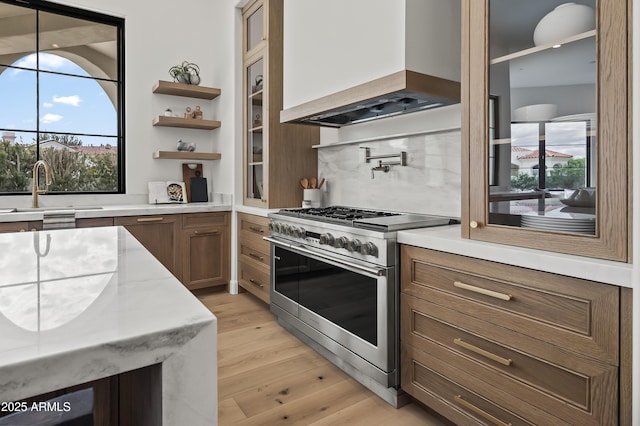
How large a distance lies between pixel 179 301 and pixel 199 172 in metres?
3.74

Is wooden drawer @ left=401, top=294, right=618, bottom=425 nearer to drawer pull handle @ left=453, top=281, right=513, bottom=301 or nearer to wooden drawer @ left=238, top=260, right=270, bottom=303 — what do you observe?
drawer pull handle @ left=453, top=281, right=513, bottom=301

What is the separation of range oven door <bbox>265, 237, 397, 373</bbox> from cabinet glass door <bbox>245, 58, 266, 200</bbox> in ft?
2.89

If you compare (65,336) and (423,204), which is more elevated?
(423,204)

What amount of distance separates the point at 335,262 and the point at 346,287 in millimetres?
159

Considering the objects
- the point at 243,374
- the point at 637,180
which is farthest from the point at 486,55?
the point at 243,374

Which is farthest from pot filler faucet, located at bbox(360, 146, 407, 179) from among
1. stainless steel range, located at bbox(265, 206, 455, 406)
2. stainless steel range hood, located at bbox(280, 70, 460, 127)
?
stainless steel range, located at bbox(265, 206, 455, 406)

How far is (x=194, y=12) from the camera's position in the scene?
418 centimetres

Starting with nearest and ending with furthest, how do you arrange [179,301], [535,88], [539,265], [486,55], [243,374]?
[179,301] < [539,265] < [535,88] < [486,55] < [243,374]

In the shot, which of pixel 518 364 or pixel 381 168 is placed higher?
pixel 381 168

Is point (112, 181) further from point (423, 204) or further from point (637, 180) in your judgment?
point (637, 180)

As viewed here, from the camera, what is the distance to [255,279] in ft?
11.0

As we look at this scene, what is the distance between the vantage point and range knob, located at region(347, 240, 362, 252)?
200 cm

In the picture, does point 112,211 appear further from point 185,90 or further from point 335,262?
point 335,262

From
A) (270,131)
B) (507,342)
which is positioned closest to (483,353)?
(507,342)
